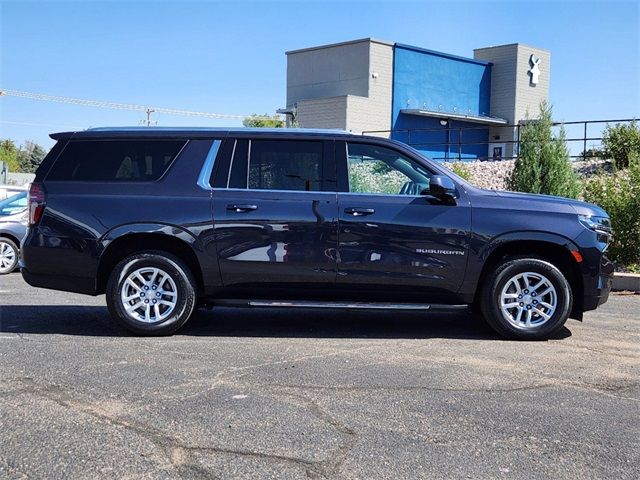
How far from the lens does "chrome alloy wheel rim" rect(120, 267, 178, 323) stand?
22.3ft

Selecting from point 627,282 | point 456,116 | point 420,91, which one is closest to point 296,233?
point 627,282

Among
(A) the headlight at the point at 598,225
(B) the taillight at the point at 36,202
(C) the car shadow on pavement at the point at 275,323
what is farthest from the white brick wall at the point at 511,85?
(B) the taillight at the point at 36,202

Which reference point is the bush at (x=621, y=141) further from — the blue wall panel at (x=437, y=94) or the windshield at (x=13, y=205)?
the windshield at (x=13, y=205)

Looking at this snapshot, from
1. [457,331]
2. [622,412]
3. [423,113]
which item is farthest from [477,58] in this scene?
[622,412]

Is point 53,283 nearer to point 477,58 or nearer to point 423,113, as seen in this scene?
point 423,113

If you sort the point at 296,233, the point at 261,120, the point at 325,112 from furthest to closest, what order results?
1. the point at 261,120
2. the point at 325,112
3. the point at 296,233

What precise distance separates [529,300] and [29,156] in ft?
284

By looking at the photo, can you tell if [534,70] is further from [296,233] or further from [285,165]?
[296,233]

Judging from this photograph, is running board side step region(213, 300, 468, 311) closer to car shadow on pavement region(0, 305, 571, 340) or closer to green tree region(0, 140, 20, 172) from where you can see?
car shadow on pavement region(0, 305, 571, 340)

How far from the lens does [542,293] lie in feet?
22.3

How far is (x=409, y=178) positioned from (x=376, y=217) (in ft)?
1.84

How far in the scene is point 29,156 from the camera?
277ft

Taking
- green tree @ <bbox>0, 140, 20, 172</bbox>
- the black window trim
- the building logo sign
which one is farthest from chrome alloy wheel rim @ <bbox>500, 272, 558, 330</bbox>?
green tree @ <bbox>0, 140, 20, 172</bbox>

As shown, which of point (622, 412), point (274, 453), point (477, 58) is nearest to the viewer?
point (274, 453)
